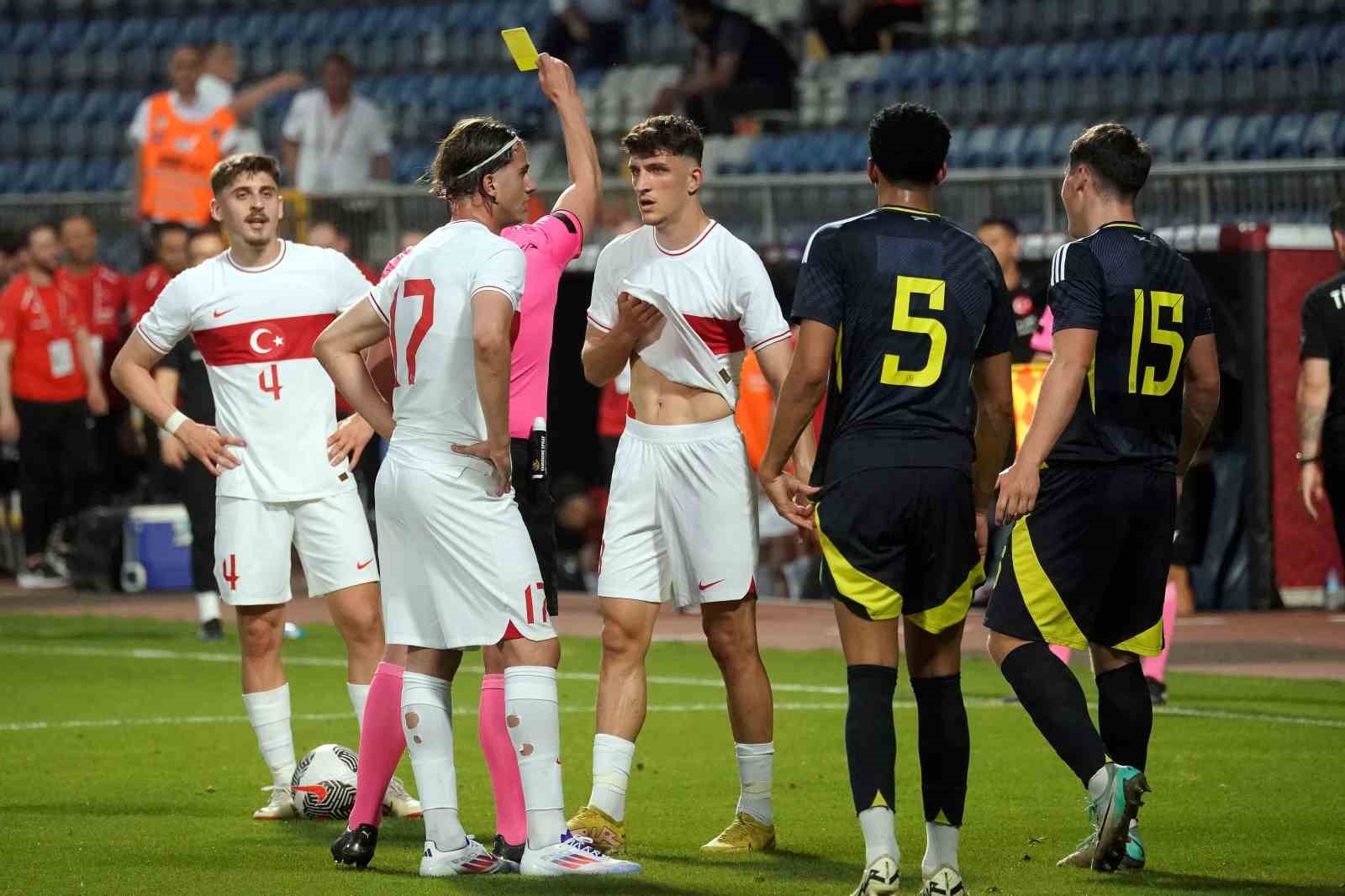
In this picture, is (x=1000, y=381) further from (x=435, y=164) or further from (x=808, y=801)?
(x=808, y=801)

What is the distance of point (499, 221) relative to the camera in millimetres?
6520

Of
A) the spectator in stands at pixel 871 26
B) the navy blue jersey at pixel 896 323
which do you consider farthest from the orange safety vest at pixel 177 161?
the navy blue jersey at pixel 896 323

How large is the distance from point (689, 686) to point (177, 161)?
9.50 m

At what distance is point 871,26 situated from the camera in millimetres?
20469

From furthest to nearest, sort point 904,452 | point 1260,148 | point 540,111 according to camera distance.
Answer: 1. point 540,111
2. point 1260,148
3. point 904,452

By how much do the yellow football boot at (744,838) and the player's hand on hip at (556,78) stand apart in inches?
94.9

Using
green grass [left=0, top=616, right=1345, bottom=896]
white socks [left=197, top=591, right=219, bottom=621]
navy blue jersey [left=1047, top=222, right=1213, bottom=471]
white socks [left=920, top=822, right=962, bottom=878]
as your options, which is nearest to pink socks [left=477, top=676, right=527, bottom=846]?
green grass [left=0, top=616, right=1345, bottom=896]

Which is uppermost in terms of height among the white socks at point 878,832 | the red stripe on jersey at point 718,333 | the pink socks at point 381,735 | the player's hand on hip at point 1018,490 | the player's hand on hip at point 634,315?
the player's hand on hip at point 634,315

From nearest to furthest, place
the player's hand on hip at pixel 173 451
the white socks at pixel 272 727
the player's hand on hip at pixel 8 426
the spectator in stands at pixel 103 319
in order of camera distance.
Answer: the white socks at pixel 272 727 → the player's hand on hip at pixel 173 451 → the player's hand on hip at pixel 8 426 → the spectator in stands at pixel 103 319

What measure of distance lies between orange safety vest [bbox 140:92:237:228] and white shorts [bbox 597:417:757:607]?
41.4 ft

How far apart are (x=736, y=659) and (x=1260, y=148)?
10.8m

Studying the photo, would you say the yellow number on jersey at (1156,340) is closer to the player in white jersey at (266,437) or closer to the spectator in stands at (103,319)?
the player in white jersey at (266,437)

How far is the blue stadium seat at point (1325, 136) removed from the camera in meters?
15.9

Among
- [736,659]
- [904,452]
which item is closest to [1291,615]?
[736,659]
